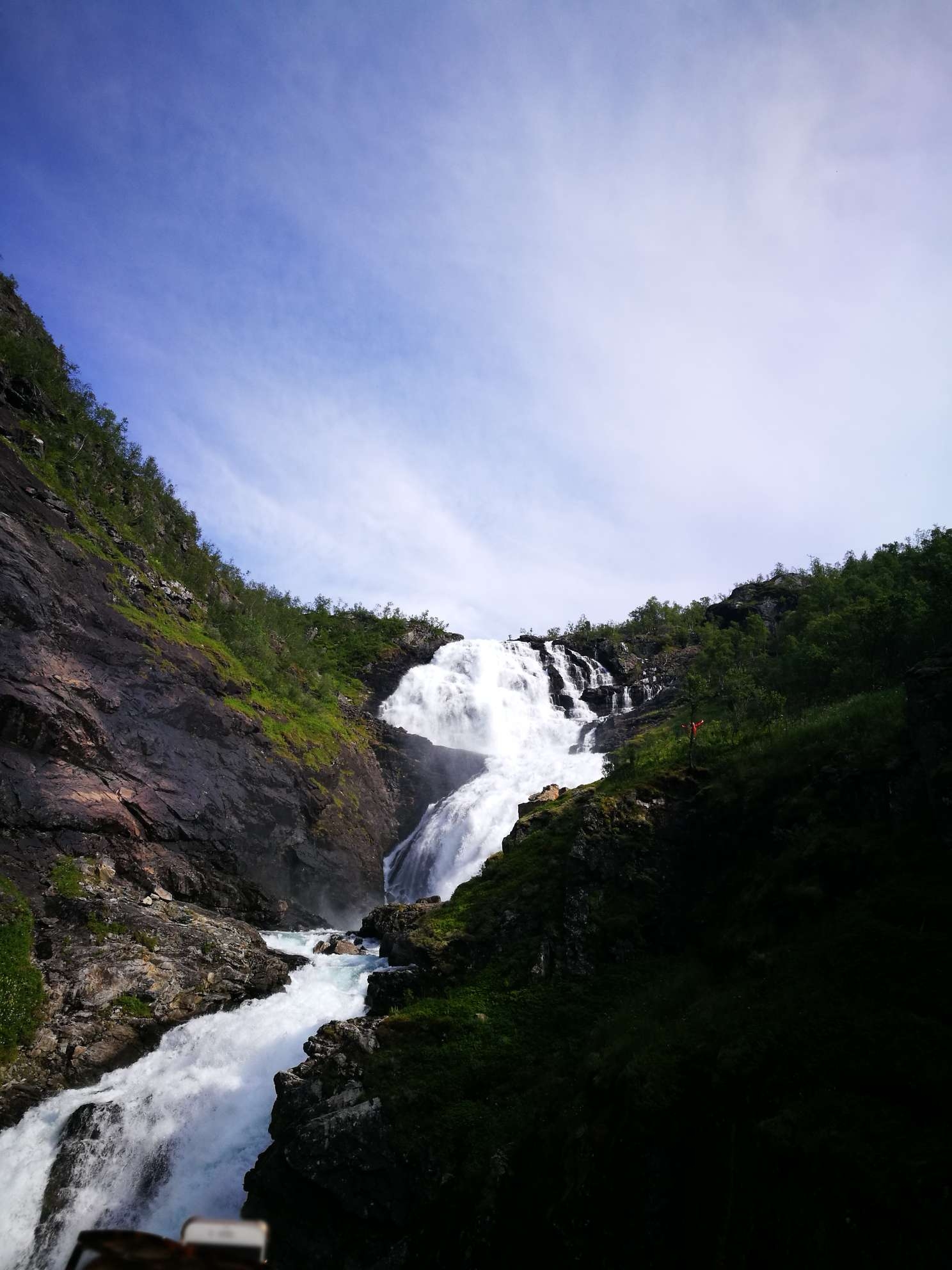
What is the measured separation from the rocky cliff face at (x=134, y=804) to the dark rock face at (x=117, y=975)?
2.3 inches

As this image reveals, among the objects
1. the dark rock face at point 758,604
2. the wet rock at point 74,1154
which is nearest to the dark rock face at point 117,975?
the wet rock at point 74,1154

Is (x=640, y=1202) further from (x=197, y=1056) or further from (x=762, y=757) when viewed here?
(x=197, y=1056)

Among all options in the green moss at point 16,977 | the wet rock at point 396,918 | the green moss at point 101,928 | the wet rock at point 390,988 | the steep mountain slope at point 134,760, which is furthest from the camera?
the wet rock at point 396,918

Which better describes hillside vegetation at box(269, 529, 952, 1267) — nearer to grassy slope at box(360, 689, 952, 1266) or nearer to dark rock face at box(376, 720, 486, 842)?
grassy slope at box(360, 689, 952, 1266)

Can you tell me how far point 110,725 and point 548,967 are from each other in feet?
71.5

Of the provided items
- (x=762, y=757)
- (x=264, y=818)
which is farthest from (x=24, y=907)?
(x=762, y=757)

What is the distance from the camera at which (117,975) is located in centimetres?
1955

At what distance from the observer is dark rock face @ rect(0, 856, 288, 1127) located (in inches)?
657

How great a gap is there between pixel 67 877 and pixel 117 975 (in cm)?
433

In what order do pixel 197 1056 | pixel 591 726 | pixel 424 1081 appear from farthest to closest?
pixel 591 726 < pixel 197 1056 < pixel 424 1081

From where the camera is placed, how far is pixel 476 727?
2383 inches

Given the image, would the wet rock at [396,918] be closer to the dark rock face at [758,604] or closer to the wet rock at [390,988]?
the wet rock at [390,988]

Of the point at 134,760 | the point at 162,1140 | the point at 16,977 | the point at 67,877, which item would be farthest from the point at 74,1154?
the point at 134,760

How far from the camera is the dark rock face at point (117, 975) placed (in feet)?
54.7
